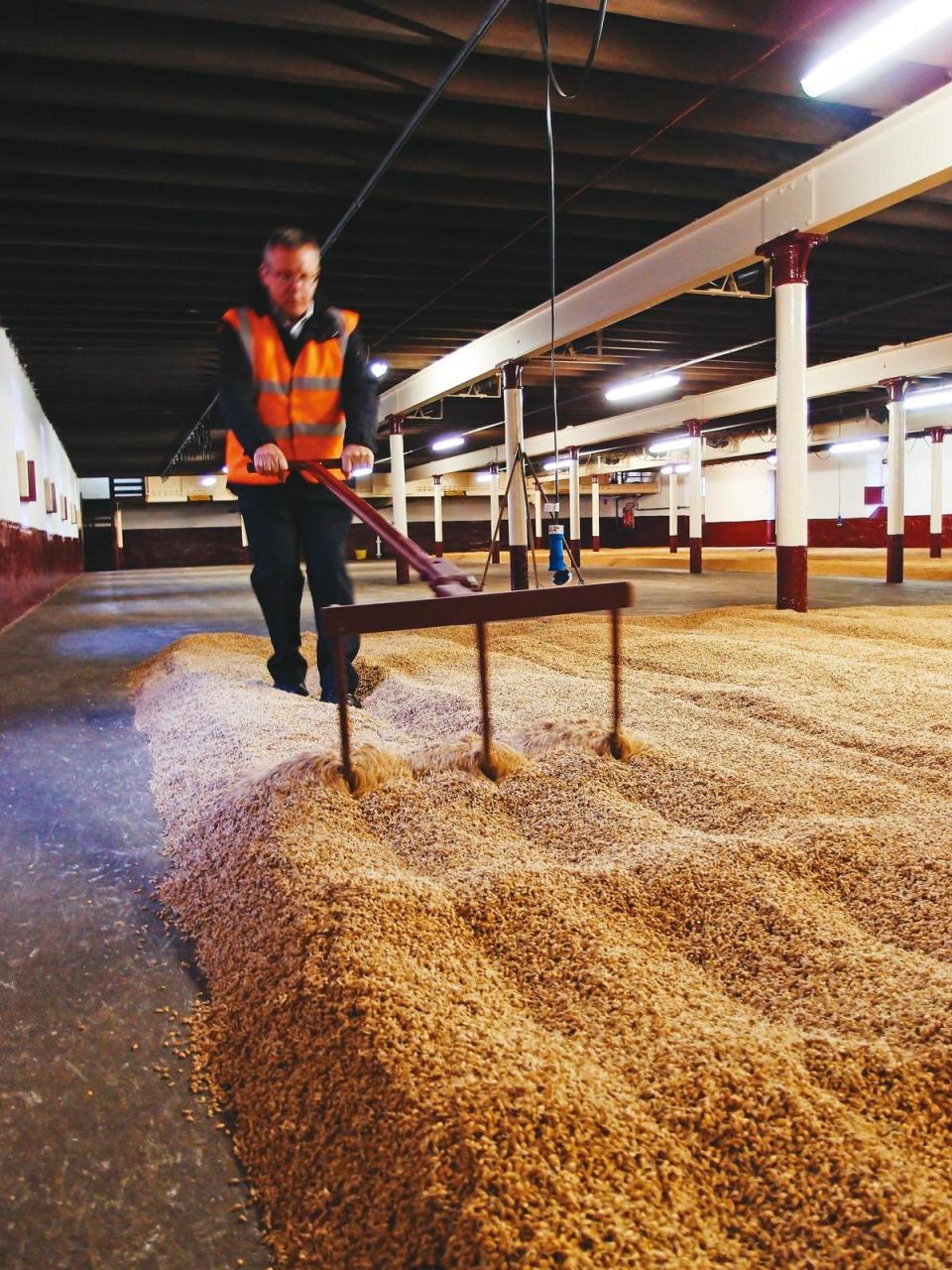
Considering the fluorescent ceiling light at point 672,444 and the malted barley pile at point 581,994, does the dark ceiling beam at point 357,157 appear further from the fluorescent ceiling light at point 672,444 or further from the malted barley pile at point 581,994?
the fluorescent ceiling light at point 672,444

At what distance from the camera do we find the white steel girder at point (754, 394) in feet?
35.0

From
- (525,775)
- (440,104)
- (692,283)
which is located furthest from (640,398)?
(525,775)

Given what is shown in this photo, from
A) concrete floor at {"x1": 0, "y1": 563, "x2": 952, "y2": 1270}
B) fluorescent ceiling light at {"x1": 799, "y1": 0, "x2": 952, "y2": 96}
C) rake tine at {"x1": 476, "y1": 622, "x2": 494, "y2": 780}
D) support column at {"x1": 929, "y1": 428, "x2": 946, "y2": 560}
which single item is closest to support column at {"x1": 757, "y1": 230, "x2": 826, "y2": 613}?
fluorescent ceiling light at {"x1": 799, "y1": 0, "x2": 952, "y2": 96}

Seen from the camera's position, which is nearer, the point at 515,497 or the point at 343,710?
the point at 343,710

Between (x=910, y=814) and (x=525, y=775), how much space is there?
78cm

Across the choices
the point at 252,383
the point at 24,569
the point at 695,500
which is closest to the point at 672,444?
the point at 695,500

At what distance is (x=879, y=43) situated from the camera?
407cm

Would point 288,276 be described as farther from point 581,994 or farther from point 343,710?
point 581,994

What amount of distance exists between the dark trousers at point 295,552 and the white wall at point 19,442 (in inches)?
221

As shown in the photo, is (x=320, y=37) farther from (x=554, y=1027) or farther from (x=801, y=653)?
(x=554, y=1027)

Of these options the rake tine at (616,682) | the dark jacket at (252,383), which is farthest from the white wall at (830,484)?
the rake tine at (616,682)

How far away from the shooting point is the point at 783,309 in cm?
618

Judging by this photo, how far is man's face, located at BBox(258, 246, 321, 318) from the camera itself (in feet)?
8.60

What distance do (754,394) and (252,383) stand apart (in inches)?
502
